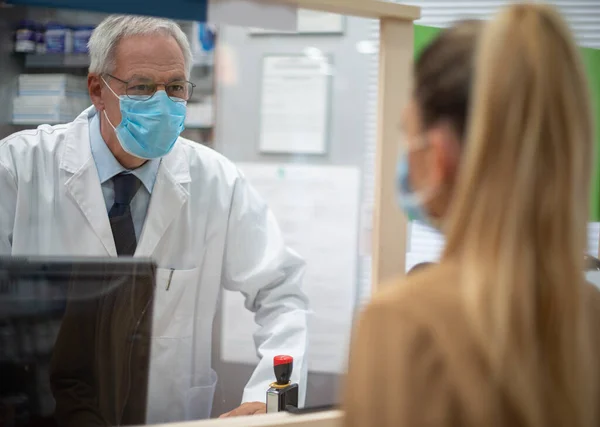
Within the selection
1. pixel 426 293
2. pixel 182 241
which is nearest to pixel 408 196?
pixel 426 293

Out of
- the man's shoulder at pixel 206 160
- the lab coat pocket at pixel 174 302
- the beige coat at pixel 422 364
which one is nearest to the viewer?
the beige coat at pixel 422 364

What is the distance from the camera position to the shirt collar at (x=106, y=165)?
1.46 meters

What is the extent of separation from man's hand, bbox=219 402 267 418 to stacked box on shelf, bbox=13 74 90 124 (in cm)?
71

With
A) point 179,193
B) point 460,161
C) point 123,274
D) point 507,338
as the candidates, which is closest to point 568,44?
point 460,161

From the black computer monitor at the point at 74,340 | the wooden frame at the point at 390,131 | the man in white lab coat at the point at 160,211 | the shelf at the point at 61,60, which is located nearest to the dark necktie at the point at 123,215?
the man in white lab coat at the point at 160,211

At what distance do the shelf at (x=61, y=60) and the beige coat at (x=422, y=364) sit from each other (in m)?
0.96

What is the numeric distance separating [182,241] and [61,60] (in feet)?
1.57

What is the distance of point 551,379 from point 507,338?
0.08 metres

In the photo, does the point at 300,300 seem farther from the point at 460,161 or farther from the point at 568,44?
the point at 568,44

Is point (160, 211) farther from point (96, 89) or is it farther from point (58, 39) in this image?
point (58, 39)

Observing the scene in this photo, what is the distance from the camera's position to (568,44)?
2.37 feet

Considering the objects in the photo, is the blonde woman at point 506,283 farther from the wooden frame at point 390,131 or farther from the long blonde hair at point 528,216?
the wooden frame at point 390,131

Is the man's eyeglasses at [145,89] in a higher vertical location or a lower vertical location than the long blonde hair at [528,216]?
higher

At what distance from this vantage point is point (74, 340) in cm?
119
